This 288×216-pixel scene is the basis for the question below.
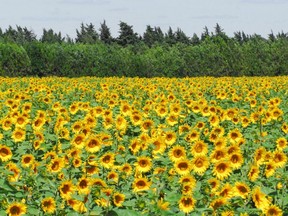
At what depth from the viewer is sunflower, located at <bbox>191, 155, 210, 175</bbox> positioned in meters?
4.88

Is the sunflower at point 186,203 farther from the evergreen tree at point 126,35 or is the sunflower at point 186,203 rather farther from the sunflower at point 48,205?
the evergreen tree at point 126,35

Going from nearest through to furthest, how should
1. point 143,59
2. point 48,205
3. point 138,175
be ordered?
1. point 48,205
2. point 138,175
3. point 143,59

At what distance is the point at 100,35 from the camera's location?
57.7m

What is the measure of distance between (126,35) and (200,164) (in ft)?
166

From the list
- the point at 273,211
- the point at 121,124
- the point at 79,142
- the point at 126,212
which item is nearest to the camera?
the point at 273,211

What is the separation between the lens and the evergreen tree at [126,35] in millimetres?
54625

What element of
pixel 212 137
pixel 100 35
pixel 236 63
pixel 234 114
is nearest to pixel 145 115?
pixel 234 114

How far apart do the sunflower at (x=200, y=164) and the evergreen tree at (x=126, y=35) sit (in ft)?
164

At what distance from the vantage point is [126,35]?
54.9 meters

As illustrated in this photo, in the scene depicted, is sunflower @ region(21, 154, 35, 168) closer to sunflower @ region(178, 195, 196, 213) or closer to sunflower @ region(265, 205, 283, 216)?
sunflower @ region(178, 195, 196, 213)

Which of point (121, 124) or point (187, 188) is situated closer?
point (187, 188)

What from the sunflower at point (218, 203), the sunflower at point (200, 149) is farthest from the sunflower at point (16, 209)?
the sunflower at point (200, 149)

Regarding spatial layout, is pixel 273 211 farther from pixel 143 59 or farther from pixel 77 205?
pixel 143 59

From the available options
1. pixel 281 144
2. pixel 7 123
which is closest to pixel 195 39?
pixel 7 123
